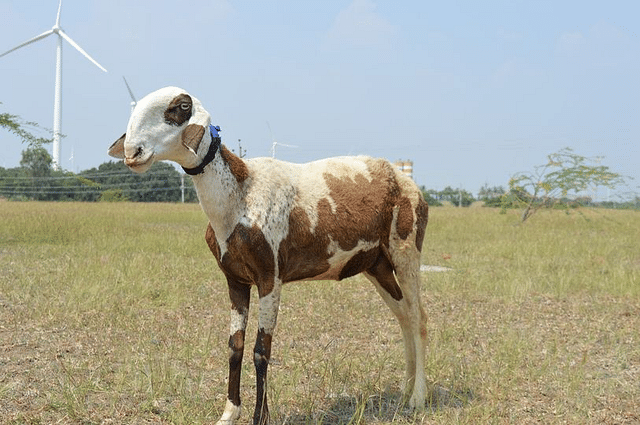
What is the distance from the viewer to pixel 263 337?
372cm

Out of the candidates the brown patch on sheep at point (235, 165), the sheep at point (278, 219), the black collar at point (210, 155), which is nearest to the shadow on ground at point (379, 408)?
the sheep at point (278, 219)

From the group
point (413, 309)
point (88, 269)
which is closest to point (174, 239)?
point (88, 269)

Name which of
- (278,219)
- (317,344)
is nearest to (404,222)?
(278,219)

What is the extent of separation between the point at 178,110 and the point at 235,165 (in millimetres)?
529

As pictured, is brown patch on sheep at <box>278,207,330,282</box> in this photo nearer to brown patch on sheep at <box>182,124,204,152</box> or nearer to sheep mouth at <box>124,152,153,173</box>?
brown patch on sheep at <box>182,124,204,152</box>

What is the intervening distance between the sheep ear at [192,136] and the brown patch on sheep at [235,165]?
1.12ft

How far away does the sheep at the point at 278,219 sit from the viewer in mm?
3461

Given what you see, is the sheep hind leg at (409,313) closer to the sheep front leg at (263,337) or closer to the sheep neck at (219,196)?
the sheep front leg at (263,337)

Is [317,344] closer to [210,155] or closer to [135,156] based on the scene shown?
[210,155]

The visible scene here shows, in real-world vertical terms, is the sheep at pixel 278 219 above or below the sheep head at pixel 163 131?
below

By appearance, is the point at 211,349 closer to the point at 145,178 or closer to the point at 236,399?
the point at 236,399

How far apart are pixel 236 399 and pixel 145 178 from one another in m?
44.6

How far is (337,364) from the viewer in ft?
17.4

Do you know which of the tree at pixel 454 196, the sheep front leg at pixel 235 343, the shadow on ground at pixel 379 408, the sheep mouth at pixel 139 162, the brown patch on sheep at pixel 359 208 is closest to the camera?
the sheep mouth at pixel 139 162
